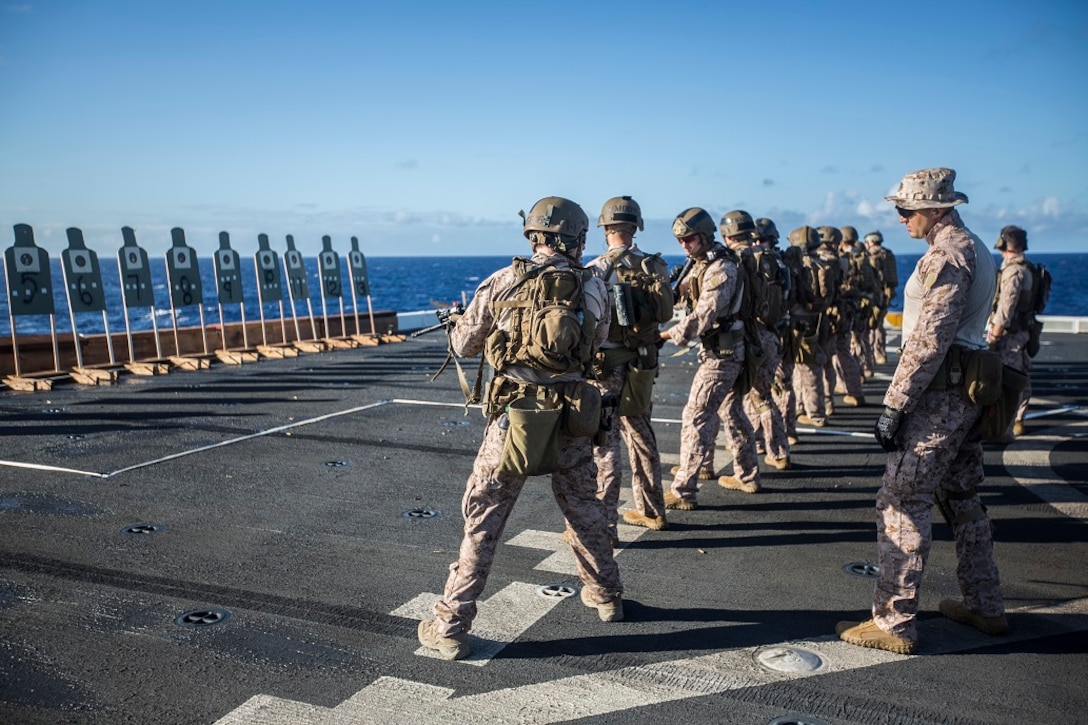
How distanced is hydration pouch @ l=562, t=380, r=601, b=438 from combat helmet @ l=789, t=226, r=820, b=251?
278 inches

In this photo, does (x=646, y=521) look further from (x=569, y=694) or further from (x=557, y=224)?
(x=557, y=224)

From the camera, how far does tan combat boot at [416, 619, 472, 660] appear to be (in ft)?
14.5

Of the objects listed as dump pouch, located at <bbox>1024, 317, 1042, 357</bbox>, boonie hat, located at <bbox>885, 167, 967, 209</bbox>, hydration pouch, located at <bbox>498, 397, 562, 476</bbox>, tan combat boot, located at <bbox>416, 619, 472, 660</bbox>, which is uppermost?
boonie hat, located at <bbox>885, 167, 967, 209</bbox>

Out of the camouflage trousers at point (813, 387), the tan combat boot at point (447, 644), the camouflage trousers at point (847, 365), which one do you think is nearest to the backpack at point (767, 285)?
the camouflage trousers at point (813, 387)

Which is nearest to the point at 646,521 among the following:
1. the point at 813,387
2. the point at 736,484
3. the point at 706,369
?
the point at 706,369

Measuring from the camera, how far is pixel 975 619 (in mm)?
4820

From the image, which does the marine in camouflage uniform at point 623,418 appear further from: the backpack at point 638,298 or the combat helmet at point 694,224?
the combat helmet at point 694,224

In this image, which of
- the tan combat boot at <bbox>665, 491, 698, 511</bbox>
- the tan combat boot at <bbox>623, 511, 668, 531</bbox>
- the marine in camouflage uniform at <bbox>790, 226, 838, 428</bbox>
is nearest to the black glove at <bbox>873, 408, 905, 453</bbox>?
the tan combat boot at <bbox>623, 511, 668, 531</bbox>

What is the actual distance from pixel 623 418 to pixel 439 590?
1.80 metres

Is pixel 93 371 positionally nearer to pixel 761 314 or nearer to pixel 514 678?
pixel 761 314

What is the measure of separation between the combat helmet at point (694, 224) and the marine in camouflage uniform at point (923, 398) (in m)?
2.31

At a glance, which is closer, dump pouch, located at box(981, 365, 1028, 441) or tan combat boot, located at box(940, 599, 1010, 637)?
dump pouch, located at box(981, 365, 1028, 441)

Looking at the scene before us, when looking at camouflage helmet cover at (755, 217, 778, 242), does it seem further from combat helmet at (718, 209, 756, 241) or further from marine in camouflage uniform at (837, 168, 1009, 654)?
marine in camouflage uniform at (837, 168, 1009, 654)

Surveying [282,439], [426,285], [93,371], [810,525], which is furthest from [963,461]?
[426,285]
